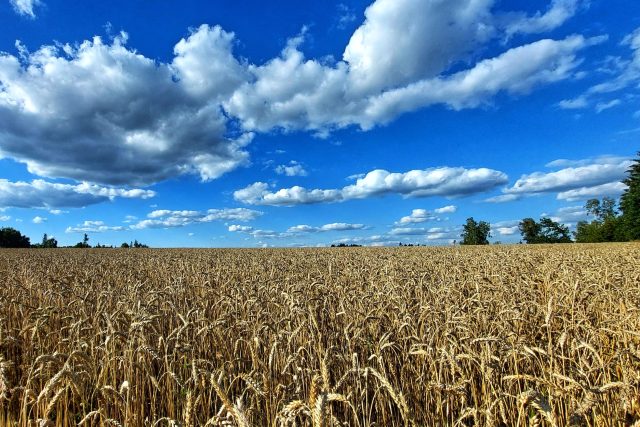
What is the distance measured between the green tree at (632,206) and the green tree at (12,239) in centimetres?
13808

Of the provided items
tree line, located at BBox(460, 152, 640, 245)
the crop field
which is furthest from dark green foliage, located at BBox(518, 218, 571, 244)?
the crop field

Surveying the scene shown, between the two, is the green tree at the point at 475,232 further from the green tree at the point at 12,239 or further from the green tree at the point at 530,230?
the green tree at the point at 12,239

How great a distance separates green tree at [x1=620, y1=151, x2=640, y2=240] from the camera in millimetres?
77000

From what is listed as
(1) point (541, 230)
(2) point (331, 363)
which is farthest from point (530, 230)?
(2) point (331, 363)

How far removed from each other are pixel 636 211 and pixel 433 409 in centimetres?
9476

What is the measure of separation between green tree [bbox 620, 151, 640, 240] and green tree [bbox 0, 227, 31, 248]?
13808cm

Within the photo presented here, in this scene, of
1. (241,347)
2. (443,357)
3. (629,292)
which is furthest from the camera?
(629,292)

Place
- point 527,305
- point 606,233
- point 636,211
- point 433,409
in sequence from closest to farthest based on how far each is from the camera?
point 433,409, point 527,305, point 636,211, point 606,233

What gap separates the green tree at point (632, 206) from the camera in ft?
253

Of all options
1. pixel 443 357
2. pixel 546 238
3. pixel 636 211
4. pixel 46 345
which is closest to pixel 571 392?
pixel 443 357

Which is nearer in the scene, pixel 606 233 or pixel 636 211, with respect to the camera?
pixel 636 211

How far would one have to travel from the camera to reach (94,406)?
4.89 metres

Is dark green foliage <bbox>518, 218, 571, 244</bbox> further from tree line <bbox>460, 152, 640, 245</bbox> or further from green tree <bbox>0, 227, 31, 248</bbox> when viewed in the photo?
green tree <bbox>0, 227, 31, 248</bbox>

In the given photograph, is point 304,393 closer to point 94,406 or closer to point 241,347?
point 241,347
